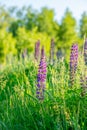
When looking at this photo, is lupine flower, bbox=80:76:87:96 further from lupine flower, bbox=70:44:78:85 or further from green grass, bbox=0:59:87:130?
lupine flower, bbox=70:44:78:85

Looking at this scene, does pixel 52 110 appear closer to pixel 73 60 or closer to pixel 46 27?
pixel 73 60

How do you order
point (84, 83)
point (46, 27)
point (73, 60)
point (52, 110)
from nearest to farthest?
point (84, 83), point (52, 110), point (73, 60), point (46, 27)

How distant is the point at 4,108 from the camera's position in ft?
18.9

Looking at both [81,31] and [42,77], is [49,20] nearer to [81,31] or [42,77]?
[81,31]

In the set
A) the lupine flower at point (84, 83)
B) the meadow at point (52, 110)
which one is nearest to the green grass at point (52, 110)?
the meadow at point (52, 110)

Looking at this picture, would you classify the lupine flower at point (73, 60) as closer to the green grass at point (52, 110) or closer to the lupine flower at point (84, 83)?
the green grass at point (52, 110)

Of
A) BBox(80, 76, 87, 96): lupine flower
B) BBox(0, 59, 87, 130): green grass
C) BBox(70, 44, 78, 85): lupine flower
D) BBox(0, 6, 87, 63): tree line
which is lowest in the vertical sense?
BBox(0, 59, 87, 130): green grass

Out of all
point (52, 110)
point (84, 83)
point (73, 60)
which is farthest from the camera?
point (73, 60)

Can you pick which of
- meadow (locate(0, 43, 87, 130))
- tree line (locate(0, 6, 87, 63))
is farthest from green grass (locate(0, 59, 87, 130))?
tree line (locate(0, 6, 87, 63))

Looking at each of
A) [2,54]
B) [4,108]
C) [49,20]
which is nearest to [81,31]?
[49,20]

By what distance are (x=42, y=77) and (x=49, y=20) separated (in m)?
53.1

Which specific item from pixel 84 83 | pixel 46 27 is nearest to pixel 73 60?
pixel 84 83

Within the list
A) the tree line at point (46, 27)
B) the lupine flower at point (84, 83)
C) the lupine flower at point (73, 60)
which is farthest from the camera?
the tree line at point (46, 27)

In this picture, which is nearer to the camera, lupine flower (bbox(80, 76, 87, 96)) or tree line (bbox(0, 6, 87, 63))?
lupine flower (bbox(80, 76, 87, 96))
